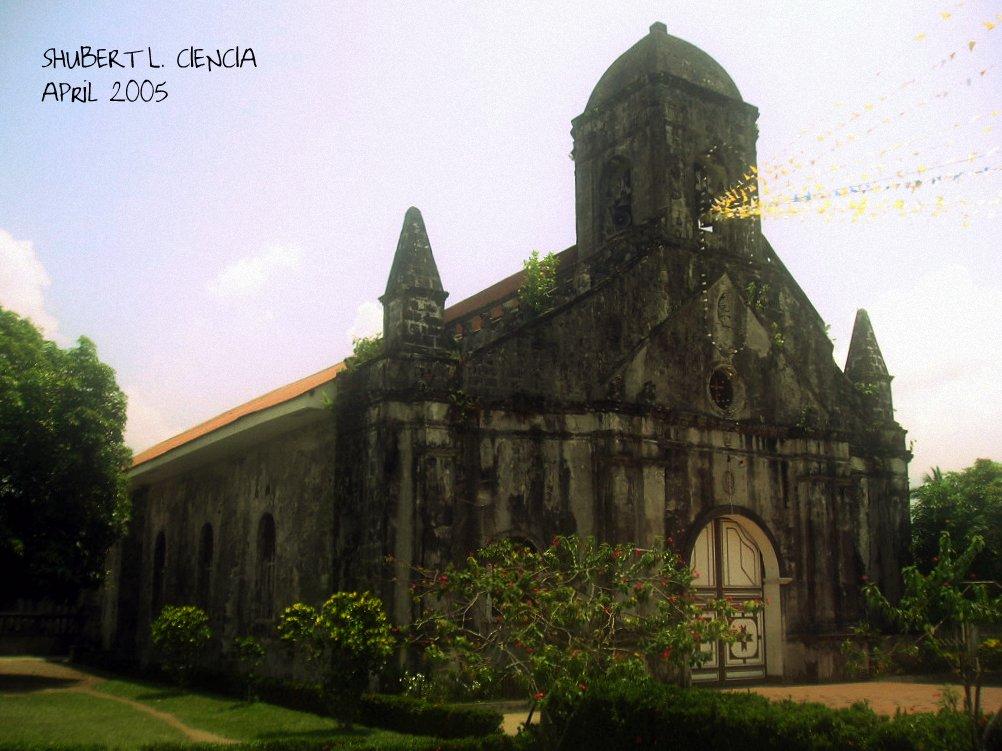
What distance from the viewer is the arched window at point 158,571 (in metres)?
27.3

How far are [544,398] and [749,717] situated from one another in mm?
8563

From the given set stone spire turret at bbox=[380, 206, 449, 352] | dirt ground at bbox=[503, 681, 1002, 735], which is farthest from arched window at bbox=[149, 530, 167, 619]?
dirt ground at bbox=[503, 681, 1002, 735]

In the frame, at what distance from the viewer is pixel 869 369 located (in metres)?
23.1

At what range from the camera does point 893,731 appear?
29.7 feet

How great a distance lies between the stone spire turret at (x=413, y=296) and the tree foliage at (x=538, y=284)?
194 cm

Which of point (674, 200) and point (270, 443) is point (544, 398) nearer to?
point (674, 200)

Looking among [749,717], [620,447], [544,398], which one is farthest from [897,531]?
[749,717]

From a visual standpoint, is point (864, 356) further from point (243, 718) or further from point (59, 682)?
point (59, 682)

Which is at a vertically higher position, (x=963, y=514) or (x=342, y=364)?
(x=342, y=364)

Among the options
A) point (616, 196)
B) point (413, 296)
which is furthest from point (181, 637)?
point (616, 196)

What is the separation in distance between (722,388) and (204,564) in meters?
13.2

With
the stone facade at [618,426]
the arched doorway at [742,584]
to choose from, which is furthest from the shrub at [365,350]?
the arched doorway at [742,584]

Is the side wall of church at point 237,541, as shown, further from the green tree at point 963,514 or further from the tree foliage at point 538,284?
the green tree at point 963,514

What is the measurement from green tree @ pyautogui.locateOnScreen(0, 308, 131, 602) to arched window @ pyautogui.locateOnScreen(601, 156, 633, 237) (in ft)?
41.8
